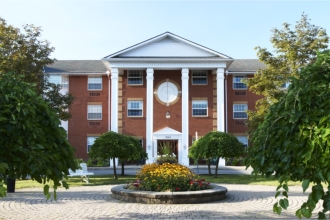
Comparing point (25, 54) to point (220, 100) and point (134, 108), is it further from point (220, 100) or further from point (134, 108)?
point (220, 100)

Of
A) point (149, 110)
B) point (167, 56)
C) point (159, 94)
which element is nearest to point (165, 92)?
point (159, 94)

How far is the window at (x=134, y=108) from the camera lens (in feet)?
120

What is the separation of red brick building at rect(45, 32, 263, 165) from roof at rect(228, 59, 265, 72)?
10cm

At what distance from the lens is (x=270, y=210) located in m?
10.3

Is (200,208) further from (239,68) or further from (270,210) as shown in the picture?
(239,68)

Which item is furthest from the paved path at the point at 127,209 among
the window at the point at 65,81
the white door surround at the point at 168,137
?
the window at the point at 65,81

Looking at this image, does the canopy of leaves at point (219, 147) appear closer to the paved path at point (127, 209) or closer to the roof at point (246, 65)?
the paved path at point (127, 209)

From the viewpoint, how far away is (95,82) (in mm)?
38562

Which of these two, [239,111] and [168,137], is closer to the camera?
[168,137]

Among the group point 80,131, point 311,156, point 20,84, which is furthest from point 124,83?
point 311,156

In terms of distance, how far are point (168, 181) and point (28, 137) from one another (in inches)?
287

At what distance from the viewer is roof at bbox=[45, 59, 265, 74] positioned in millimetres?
38344

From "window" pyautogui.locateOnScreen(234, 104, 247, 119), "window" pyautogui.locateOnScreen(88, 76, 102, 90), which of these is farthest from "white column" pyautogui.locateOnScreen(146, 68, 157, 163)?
"window" pyautogui.locateOnScreen(234, 104, 247, 119)

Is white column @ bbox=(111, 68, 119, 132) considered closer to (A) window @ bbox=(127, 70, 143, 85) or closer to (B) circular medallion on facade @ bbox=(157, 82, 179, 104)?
(A) window @ bbox=(127, 70, 143, 85)
